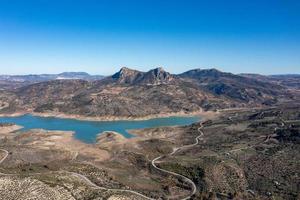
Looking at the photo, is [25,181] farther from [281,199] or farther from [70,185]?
[281,199]

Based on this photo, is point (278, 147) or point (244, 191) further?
point (278, 147)

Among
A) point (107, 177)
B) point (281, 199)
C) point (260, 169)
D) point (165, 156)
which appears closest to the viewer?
point (281, 199)

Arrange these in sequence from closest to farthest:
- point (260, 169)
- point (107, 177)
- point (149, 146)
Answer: point (107, 177) < point (260, 169) < point (149, 146)

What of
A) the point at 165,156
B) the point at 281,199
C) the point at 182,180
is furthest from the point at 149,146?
the point at 281,199

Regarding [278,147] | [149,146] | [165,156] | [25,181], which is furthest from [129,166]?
[278,147]

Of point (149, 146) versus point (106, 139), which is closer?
point (149, 146)

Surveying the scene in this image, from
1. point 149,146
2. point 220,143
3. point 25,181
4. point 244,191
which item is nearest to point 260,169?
point 244,191

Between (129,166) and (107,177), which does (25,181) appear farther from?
(129,166)

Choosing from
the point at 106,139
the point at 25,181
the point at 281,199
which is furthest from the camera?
the point at 106,139

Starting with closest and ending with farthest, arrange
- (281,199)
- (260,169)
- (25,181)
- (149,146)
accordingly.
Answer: (25,181) < (281,199) < (260,169) < (149,146)
